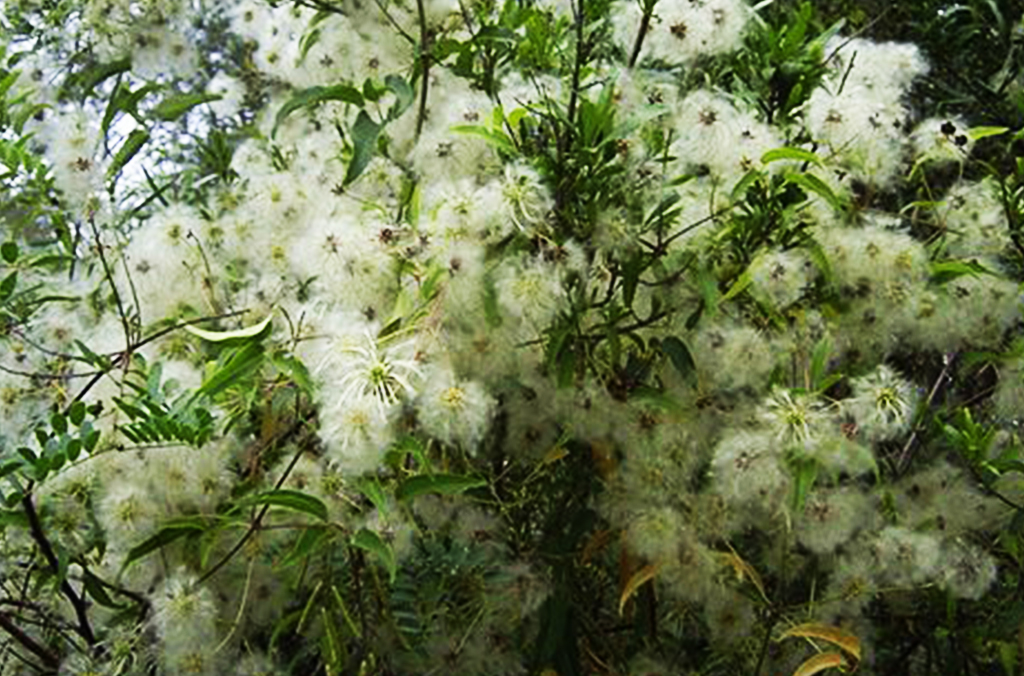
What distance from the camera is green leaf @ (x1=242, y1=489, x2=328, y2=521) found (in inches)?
64.6

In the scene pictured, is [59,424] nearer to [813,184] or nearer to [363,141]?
[363,141]

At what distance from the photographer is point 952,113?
285 centimetres

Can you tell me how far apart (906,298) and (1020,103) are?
50 cm

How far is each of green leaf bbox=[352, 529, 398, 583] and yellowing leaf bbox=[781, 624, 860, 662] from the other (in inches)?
21.6

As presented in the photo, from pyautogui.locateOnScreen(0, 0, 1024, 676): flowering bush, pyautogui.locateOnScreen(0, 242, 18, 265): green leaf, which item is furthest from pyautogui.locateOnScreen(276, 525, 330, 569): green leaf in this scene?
pyautogui.locateOnScreen(0, 242, 18, 265): green leaf

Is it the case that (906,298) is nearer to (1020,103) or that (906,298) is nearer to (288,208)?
(1020,103)

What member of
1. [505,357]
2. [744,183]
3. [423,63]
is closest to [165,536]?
[505,357]

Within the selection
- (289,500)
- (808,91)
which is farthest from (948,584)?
(289,500)

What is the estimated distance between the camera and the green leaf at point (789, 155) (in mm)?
1783

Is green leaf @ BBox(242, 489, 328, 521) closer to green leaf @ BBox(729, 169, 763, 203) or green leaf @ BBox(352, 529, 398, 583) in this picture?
green leaf @ BBox(352, 529, 398, 583)

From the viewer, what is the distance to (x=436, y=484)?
1.68m

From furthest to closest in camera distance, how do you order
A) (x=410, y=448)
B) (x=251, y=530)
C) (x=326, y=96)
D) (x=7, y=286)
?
1. (x=7, y=286)
2. (x=326, y=96)
3. (x=251, y=530)
4. (x=410, y=448)

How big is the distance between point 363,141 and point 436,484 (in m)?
0.41

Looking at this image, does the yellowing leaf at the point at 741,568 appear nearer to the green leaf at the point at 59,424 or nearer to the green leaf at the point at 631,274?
the green leaf at the point at 631,274
